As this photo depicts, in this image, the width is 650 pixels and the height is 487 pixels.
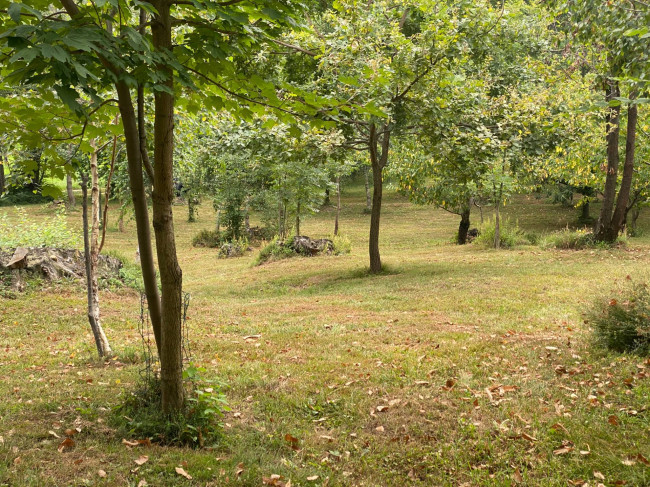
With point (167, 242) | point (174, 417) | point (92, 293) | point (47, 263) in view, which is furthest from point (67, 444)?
point (47, 263)

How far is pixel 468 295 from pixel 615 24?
5358mm

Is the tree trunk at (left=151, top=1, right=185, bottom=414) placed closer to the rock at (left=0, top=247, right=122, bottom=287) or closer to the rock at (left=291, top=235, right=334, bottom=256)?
the rock at (left=0, top=247, right=122, bottom=287)

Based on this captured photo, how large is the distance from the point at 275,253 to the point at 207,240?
832 cm

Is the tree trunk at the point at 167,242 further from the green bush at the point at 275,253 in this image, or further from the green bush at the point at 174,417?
the green bush at the point at 275,253

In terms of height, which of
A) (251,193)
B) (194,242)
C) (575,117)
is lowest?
(194,242)

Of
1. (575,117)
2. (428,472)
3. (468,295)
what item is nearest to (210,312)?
(468,295)

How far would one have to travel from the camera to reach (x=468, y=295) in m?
10.5

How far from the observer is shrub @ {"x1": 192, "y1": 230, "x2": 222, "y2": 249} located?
26.2 meters

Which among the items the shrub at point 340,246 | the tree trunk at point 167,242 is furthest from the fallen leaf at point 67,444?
the shrub at point 340,246

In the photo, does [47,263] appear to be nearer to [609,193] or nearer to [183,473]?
[183,473]

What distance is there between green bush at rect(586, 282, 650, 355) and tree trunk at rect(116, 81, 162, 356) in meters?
4.98

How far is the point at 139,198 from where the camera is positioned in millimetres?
4051

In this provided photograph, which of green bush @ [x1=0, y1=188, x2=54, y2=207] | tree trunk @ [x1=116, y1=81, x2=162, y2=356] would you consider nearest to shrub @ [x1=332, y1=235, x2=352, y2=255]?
tree trunk @ [x1=116, y1=81, x2=162, y2=356]

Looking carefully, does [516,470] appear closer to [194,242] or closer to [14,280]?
[14,280]
